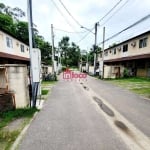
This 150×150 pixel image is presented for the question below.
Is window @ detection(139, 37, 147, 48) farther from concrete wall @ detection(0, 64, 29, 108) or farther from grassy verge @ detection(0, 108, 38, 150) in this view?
grassy verge @ detection(0, 108, 38, 150)

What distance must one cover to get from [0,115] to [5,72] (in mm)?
1949

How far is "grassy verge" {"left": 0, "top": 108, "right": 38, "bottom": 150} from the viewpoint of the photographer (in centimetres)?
469

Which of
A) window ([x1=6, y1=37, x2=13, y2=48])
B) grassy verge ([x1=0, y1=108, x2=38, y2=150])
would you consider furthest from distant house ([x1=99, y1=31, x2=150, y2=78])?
grassy verge ([x1=0, y1=108, x2=38, y2=150])

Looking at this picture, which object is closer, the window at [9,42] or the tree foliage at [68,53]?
the window at [9,42]

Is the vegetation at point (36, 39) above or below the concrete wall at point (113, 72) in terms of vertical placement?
above

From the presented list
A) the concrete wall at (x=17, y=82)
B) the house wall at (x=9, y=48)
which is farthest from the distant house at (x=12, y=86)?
the house wall at (x=9, y=48)

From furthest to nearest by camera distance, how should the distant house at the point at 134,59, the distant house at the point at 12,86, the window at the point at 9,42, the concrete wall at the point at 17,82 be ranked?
1. the distant house at the point at 134,59
2. the window at the point at 9,42
3. the concrete wall at the point at 17,82
4. the distant house at the point at 12,86

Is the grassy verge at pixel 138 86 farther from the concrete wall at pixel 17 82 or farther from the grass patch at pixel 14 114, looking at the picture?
the concrete wall at pixel 17 82

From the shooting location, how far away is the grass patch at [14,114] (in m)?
6.32

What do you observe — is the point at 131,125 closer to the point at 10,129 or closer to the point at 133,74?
the point at 10,129

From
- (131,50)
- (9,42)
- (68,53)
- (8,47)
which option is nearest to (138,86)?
(131,50)

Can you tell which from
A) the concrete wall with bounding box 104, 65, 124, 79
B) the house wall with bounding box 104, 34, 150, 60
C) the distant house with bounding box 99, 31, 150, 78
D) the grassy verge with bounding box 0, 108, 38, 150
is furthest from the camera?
the concrete wall with bounding box 104, 65, 124, 79

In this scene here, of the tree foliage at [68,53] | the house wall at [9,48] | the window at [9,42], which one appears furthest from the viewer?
the tree foliage at [68,53]
